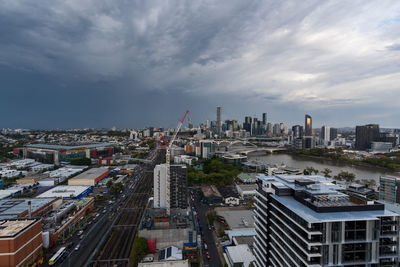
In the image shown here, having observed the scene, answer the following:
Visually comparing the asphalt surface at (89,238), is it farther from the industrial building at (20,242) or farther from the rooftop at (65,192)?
the rooftop at (65,192)

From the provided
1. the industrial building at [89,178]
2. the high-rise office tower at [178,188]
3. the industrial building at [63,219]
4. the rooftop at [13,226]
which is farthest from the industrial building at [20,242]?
the industrial building at [89,178]

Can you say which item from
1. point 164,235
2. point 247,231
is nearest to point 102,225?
point 164,235

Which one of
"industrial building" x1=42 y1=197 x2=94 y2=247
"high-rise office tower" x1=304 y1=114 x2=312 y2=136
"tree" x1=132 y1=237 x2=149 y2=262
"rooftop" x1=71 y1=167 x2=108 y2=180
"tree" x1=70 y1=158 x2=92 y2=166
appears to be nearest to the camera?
"tree" x1=132 y1=237 x2=149 y2=262

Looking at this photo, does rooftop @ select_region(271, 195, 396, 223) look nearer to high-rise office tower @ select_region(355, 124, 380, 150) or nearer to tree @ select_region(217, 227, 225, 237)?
tree @ select_region(217, 227, 225, 237)

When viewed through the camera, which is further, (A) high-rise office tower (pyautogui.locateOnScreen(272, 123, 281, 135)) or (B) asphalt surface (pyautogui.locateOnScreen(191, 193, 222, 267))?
(A) high-rise office tower (pyautogui.locateOnScreen(272, 123, 281, 135))

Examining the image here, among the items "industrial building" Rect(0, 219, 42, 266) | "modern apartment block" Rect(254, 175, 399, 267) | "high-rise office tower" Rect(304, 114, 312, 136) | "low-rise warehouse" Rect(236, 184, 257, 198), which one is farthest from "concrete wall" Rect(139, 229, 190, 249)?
"high-rise office tower" Rect(304, 114, 312, 136)

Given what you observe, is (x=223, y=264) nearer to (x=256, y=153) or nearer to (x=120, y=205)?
(x=120, y=205)
